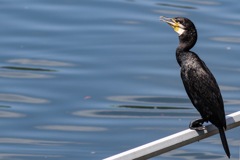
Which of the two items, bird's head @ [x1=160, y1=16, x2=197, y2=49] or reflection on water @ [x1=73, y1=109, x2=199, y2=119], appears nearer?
bird's head @ [x1=160, y1=16, x2=197, y2=49]

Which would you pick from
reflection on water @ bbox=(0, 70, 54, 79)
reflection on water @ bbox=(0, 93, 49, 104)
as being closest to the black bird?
reflection on water @ bbox=(0, 93, 49, 104)

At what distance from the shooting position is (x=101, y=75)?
924 cm

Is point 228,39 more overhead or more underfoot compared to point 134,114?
more overhead

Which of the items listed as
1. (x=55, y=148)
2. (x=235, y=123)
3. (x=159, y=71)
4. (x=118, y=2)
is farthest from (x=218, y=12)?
(x=235, y=123)

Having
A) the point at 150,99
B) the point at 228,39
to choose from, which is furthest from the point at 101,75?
the point at 228,39

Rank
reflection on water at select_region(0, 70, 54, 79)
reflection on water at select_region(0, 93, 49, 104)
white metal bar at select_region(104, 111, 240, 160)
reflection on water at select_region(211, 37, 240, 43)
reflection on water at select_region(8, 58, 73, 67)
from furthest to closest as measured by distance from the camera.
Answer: reflection on water at select_region(211, 37, 240, 43), reflection on water at select_region(8, 58, 73, 67), reflection on water at select_region(0, 70, 54, 79), reflection on water at select_region(0, 93, 49, 104), white metal bar at select_region(104, 111, 240, 160)

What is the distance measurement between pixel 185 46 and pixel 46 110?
318 cm

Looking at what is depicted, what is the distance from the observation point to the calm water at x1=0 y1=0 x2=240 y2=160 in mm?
8062

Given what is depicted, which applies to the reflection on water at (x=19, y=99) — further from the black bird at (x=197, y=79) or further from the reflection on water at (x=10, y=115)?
the black bird at (x=197, y=79)

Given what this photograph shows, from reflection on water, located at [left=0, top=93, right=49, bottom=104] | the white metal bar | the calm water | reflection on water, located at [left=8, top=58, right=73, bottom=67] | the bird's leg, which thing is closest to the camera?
the white metal bar

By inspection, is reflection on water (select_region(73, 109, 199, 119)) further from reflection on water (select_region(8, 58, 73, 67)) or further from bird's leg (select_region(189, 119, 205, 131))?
bird's leg (select_region(189, 119, 205, 131))

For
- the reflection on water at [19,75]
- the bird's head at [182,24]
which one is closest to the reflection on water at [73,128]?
the reflection on water at [19,75]

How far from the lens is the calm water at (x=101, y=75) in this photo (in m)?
8.06

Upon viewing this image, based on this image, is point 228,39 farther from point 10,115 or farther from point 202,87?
point 202,87
